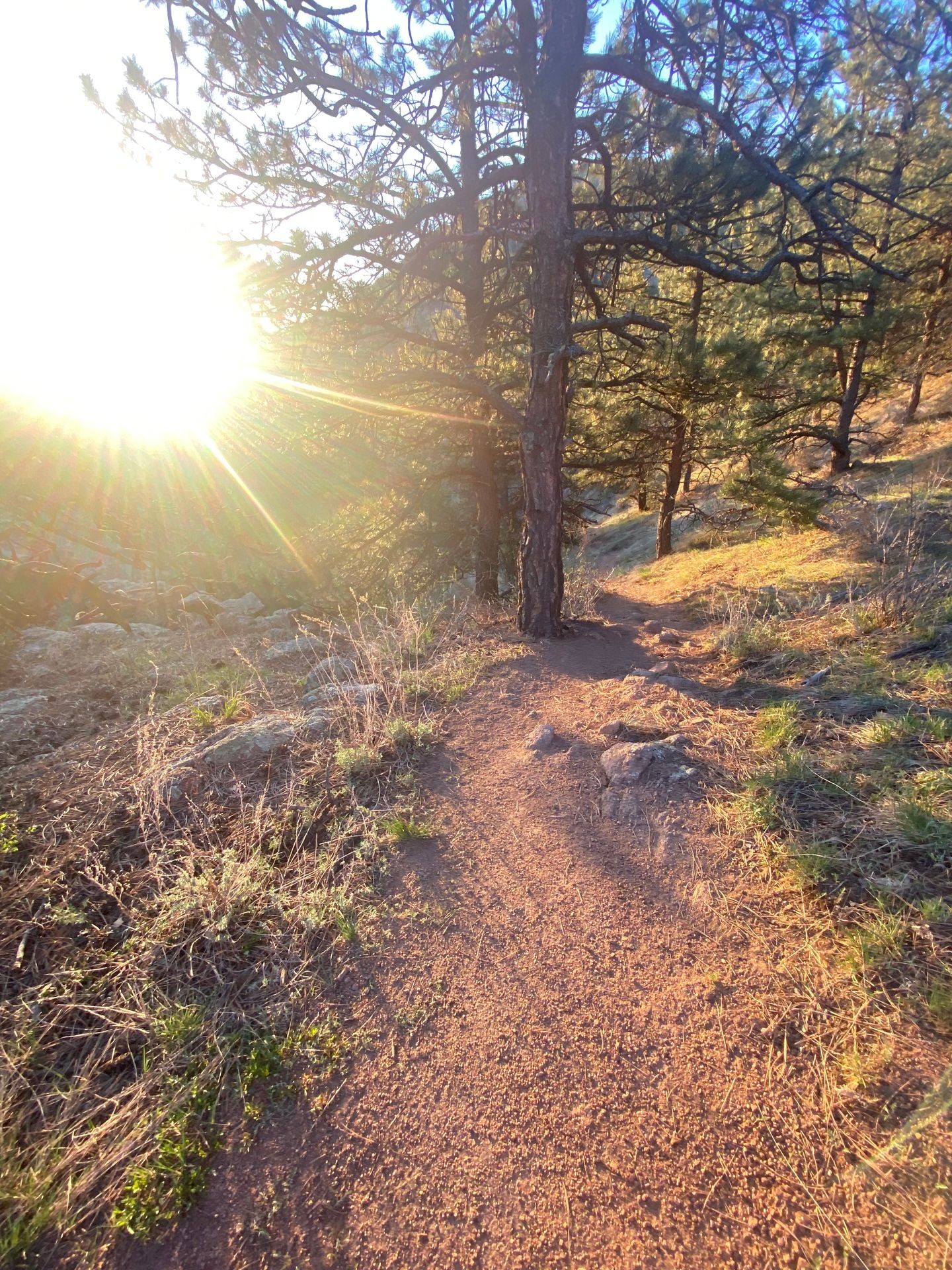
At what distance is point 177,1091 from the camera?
1472 millimetres

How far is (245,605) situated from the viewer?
31.8 feet

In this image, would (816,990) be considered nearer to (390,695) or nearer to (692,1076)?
(692,1076)

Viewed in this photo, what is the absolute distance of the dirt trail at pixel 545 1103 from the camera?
1.20 m

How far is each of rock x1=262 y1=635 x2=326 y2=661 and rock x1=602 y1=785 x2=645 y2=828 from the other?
3925mm

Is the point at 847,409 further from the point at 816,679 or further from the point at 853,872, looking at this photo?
the point at 853,872

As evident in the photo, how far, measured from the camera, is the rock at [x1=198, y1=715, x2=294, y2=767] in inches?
118

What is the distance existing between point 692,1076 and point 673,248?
5645 mm

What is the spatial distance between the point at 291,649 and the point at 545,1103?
5.40 m

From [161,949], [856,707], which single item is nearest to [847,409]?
[856,707]

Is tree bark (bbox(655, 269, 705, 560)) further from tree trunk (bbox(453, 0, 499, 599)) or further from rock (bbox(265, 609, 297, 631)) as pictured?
rock (bbox(265, 609, 297, 631))

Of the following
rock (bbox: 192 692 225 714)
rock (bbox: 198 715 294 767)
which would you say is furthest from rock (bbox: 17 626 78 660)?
rock (bbox: 198 715 294 767)

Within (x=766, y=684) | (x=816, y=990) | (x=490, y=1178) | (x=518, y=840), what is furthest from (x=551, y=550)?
(x=490, y=1178)

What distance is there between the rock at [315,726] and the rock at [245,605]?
20.3 feet

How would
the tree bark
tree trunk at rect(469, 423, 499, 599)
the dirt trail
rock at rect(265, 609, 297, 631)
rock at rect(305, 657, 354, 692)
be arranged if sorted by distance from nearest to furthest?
the dirt trail
rock at rect(305, 657, 354, 692)
the tree bark
tree trunk at rect(469, 423, 499, 599)
rock at rect(265, 609, 297, 631)
